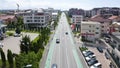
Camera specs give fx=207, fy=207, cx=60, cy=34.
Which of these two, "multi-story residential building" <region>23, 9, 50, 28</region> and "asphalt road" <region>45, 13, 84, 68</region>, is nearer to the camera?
"asphalt road" <region>45, 13, 84, 68</region>

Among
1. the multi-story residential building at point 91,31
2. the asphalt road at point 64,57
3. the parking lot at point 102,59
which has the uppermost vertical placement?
the multi-story residential building at point 91,31

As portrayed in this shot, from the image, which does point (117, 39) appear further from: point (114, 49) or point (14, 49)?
point (14, 49)

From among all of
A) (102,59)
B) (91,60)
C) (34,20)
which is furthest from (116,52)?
(34,20)

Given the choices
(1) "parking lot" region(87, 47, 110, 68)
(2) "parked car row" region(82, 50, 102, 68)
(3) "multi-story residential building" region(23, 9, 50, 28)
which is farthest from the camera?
(3) "multi-story residential building" region(23, 9, 50, 28)

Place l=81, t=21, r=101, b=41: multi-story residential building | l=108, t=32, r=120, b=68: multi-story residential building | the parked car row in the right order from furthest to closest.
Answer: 1. l=81, t=21, r=101, b=41: multi-story residential building
2. the parked car row
3. l=108, t=32, r=120, b=68: multi-story residential building

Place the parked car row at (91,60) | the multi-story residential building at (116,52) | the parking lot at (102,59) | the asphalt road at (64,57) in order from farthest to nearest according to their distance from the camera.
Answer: the parking lot at (102,59) < the asphalt road at (64,57) < the parked car row at (91,60) < the multi-story residential building at (116,52)

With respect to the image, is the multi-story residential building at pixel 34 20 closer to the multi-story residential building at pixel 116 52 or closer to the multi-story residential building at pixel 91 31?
the multi-story residential building at pixel 91 31

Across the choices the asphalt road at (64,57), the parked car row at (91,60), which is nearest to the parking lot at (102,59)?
the parked car row at (91,60)

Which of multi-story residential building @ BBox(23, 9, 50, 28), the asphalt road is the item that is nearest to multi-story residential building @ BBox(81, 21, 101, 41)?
the asphalt road

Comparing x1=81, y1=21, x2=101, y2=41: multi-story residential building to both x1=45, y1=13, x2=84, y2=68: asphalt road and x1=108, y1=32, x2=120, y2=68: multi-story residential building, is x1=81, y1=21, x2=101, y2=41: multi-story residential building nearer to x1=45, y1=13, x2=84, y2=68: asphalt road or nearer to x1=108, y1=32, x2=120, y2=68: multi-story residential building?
x1=45, y1=13, x2=84, y2=68: asphalt road

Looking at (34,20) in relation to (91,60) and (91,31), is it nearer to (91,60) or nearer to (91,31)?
(91,31)
